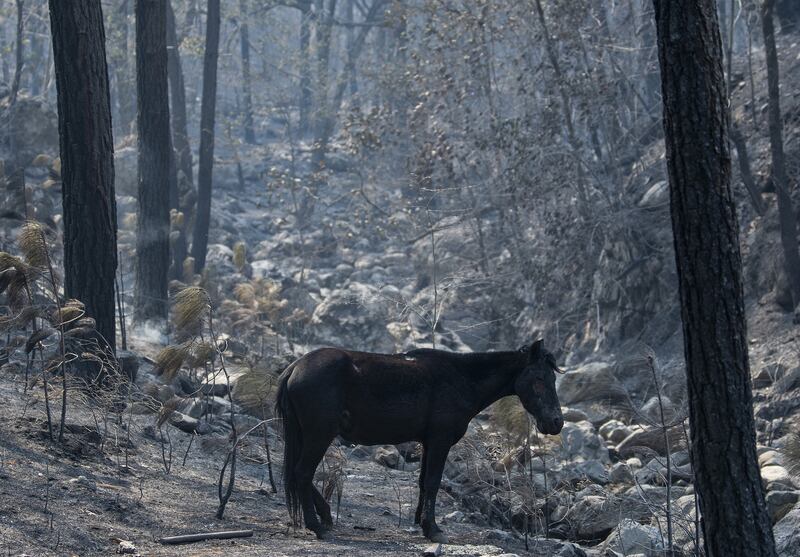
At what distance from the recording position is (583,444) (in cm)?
1363

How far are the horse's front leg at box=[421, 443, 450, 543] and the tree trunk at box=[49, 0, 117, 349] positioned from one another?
4728 mm

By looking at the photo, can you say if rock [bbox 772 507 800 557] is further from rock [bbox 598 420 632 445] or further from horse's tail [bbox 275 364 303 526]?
rock [bbox 598 420 632 445]

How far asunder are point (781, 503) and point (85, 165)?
8.13m

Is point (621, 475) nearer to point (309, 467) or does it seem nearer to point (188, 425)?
point (188, 425)

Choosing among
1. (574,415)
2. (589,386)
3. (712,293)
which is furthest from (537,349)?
(589,386)

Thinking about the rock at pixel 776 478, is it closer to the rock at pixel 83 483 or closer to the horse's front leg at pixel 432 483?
the horse's front leg at pixel 432 483

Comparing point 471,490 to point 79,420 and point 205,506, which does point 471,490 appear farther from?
point 79,420

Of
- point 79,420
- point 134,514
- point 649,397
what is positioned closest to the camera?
point 134,514

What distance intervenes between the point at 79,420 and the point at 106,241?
90.0 inches

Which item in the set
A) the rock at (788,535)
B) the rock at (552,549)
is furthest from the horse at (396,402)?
the rock at (788,535)

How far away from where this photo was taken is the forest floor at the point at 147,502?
24.4ft

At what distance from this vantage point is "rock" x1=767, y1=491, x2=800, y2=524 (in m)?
10.2

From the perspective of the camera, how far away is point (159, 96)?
18688 millimetres

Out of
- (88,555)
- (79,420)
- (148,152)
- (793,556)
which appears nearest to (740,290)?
(793,556)
